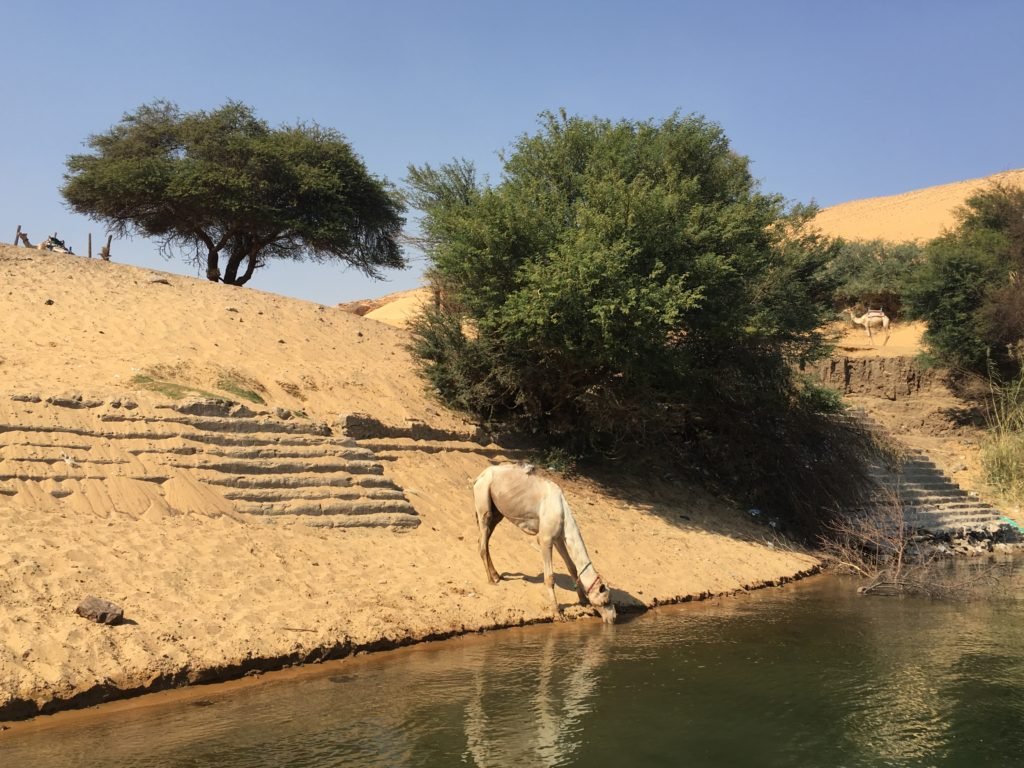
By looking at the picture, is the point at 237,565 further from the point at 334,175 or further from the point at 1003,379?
the point at 1003,379

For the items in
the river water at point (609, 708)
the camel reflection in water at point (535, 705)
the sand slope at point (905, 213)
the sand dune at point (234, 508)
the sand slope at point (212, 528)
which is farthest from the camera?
the sand slope at point (905, 213)

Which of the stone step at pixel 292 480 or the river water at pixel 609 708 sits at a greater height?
the stone step at pixel 292 480

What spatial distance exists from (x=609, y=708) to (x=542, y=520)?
159 inches

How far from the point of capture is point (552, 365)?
18172 millimetres

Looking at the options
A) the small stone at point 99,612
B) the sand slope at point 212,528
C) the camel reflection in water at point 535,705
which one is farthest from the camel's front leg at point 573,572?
the small stone at point 99,612

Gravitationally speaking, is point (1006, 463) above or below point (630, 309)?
below

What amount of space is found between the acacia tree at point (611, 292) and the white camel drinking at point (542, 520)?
4.43m

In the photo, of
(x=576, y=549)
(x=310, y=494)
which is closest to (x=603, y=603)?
(x=576, y=549)

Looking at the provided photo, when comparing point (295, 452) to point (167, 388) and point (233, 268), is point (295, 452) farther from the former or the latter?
point (233, 268)

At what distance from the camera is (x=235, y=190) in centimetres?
2689

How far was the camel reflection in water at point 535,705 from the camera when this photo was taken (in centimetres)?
735

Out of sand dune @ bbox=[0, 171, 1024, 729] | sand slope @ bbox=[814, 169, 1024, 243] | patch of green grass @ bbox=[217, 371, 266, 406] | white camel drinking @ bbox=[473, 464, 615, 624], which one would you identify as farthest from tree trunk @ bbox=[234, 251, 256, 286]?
sand slope @ bbox=[814, 169, 1024, 243]

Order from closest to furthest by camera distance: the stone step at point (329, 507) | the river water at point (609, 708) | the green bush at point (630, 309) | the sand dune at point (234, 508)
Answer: the river water at point (609, 708) → the sand dune at point (234, 508) → the stone step at point (329, 507) → the green bush at point (630, 309)

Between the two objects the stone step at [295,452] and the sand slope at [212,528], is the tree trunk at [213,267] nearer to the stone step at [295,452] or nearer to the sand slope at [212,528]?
the sand slope at [212,528]
